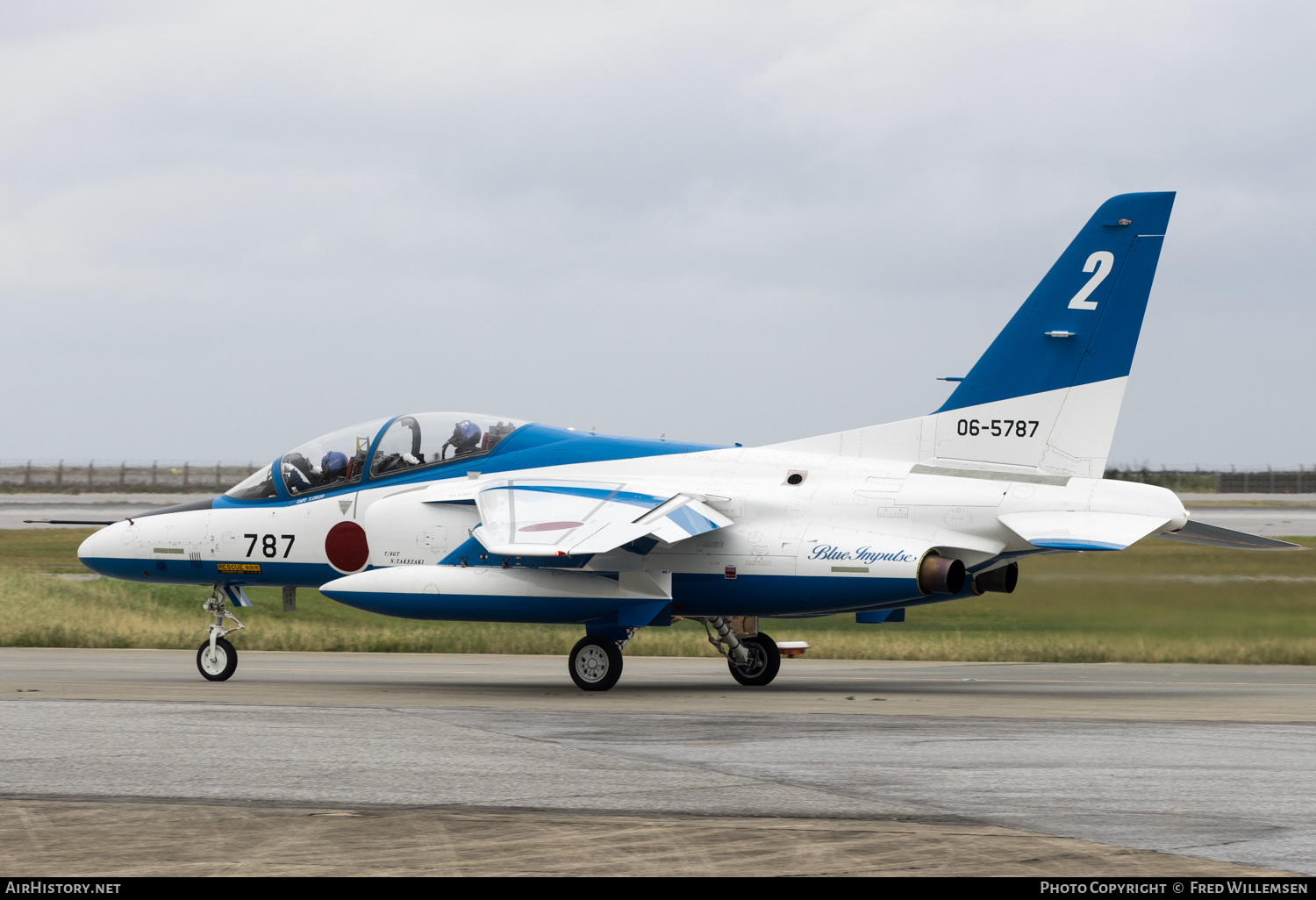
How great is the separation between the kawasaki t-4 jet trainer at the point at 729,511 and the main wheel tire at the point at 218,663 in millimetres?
37

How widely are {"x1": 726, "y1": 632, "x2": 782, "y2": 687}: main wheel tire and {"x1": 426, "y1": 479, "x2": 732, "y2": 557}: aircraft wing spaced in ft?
7.62

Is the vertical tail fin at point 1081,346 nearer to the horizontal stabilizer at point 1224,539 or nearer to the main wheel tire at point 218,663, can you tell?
the horizontal stabilizer at point 1224,539

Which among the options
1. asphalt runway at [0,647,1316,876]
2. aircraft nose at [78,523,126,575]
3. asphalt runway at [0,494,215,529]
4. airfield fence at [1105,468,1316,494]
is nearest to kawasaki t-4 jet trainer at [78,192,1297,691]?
aircraft nose at [78,523,126,575]

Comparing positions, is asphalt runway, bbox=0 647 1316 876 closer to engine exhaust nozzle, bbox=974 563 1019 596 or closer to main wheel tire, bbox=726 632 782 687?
main wheel tire, bbox=726 632 782 687

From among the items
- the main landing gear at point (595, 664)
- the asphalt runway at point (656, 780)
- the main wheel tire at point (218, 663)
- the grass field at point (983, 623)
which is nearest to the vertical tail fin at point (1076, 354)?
the asphalt runway at point (656, 780)

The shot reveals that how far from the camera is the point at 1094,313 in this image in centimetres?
1725

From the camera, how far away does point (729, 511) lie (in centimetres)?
1844

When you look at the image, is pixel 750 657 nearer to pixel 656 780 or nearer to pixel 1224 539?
pixel 1224 539

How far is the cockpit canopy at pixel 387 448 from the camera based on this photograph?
19781mm

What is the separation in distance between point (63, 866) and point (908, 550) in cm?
1165

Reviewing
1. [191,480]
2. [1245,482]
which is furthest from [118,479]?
[1245,482]

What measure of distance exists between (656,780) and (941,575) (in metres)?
7.58
